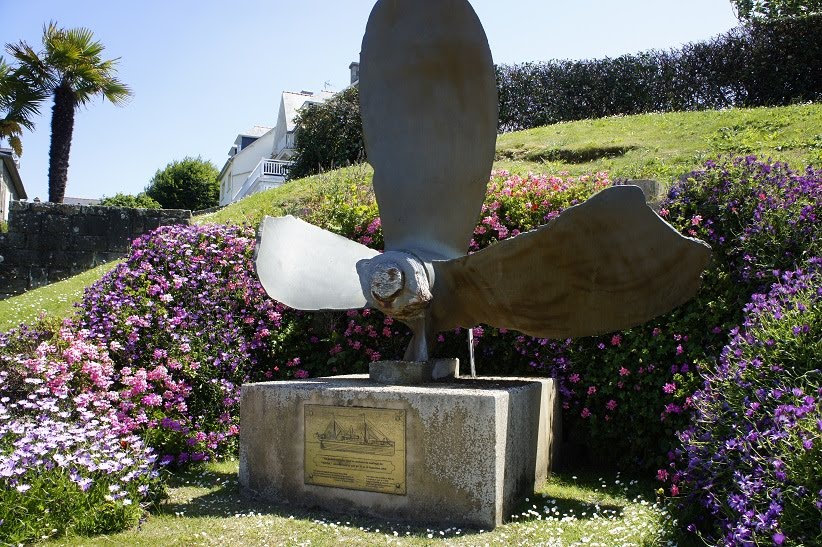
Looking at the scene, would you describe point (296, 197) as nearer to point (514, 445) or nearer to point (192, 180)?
point (514, 445)

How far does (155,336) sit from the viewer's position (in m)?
6.03

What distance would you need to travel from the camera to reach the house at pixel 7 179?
3011 cm

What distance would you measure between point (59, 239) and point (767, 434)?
466 inches

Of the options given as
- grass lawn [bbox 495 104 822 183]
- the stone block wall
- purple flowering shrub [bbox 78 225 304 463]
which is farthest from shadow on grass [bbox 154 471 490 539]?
the stone block wall

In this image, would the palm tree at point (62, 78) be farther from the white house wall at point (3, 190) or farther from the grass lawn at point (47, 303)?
the white house wall at point (3, 190)

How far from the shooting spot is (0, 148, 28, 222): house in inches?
1185

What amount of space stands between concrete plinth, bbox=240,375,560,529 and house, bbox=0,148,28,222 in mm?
27570

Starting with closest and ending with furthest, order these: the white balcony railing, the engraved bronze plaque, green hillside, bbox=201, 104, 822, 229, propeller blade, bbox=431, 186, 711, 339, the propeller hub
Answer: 1. propeller blade, bbox=431, 186, 711, 339
2. the engraved bronze plaque
3. the propeller hub
4. green hillside, bbox=201, 104, 822, 229
5. the white balcony railing

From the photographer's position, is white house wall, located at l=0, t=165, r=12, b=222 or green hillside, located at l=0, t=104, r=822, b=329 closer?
green hillside, located at l=0, t=104, r=822, b=329

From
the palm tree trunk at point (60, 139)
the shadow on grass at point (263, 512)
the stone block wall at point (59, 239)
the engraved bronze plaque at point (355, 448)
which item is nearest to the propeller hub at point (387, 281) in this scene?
the engraved bronze plaque at point (355, 448)

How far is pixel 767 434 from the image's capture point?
9.55 feet

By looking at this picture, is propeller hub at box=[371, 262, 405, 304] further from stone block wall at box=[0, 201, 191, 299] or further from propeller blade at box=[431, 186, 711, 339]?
stone block wall at box=[0, 201, 191, 299]

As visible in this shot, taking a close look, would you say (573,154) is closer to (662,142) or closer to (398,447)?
(662,142)

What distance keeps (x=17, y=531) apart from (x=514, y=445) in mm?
2582
